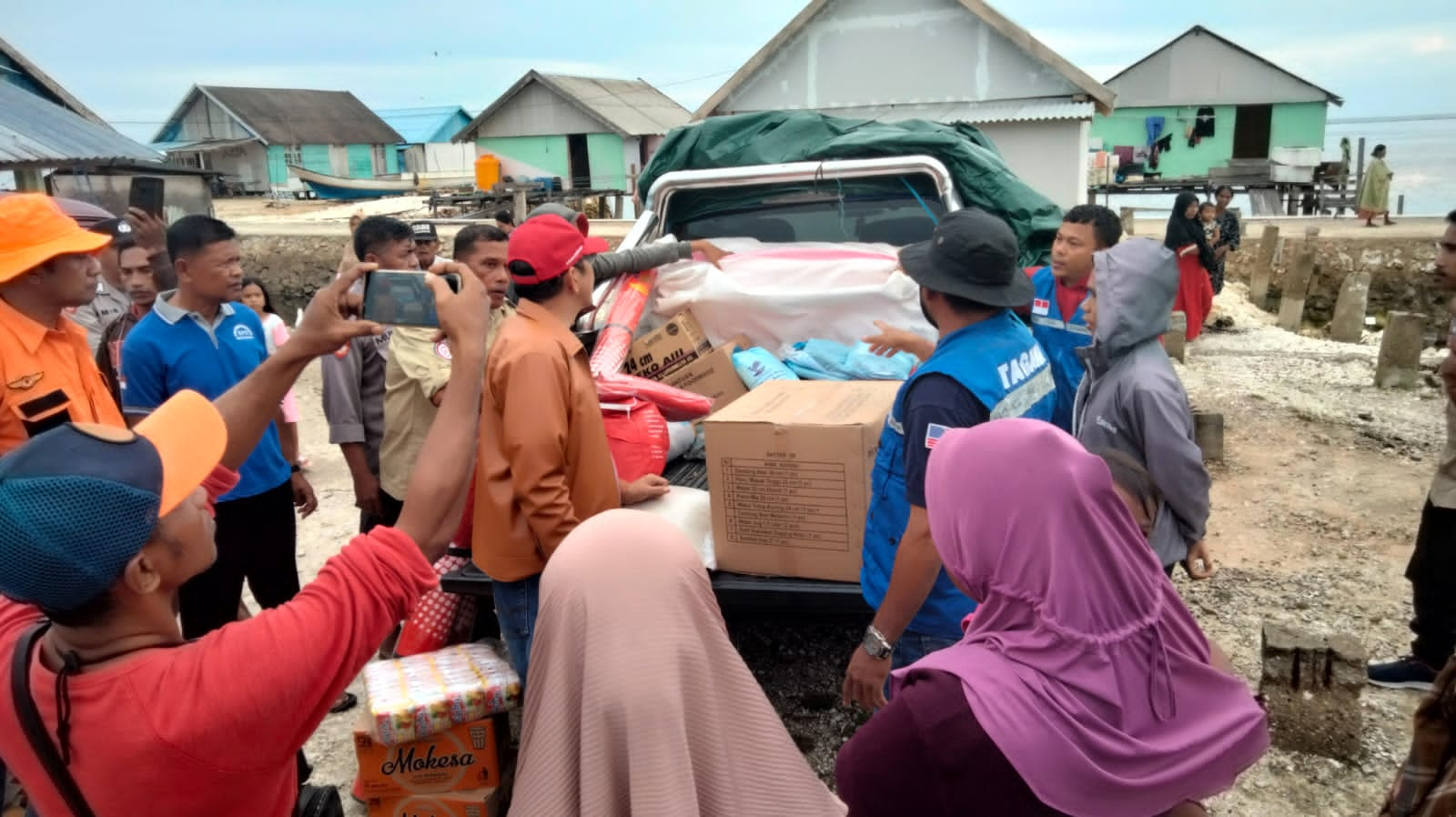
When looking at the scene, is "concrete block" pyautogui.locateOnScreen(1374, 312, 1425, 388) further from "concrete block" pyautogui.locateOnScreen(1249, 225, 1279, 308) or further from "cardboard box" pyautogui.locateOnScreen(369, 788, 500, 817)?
"cardboard box" pyautogui.locateOnScreen(369, 788, 500, 817)

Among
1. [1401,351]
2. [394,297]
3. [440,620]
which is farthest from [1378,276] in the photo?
[394,297]

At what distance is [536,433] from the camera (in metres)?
2.77

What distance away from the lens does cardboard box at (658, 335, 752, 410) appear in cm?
474

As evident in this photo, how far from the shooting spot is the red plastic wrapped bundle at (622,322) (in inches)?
181

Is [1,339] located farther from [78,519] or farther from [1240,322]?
[1240,322]

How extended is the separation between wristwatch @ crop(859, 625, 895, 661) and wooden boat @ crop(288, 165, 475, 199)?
4219 cm

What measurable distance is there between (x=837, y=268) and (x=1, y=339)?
3.67 metres

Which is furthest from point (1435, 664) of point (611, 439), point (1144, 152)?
point (1144, 152)

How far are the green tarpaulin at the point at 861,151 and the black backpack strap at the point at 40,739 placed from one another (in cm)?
500

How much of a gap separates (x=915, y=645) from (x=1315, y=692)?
186 cm

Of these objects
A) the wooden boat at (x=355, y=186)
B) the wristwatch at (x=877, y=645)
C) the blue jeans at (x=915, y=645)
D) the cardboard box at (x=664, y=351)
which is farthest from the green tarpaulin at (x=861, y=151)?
A: the wooden boat at (x=355, y=186)

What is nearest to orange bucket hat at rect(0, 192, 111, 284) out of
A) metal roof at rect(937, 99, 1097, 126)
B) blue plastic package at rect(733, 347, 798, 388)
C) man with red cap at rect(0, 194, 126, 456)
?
man with red cap at rect(0, 194, 126, 456)

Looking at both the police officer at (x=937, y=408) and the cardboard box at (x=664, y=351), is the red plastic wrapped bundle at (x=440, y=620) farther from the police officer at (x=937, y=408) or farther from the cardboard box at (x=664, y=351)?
the police officer at (x=937, y=408)

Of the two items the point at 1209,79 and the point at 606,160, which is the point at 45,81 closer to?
the point at 606,160
